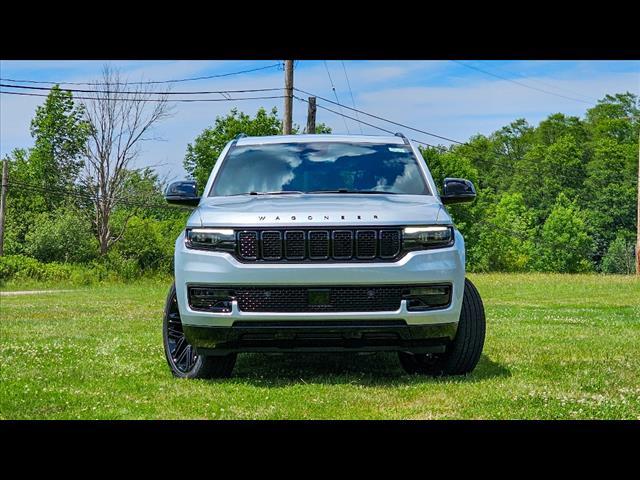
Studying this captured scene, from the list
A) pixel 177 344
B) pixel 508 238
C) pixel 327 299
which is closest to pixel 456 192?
pixel 327 299

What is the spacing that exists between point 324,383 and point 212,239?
1494mm

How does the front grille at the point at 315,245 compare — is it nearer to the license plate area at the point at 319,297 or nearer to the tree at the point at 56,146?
the license plate area at the point at 319,297

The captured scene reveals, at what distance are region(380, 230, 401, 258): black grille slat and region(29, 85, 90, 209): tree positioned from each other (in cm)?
4877

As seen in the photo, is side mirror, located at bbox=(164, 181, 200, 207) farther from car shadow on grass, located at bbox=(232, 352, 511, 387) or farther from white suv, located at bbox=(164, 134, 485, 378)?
car shadow on grass, located at bbox=(232, 352, 511, 387)

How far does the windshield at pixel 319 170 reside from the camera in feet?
24.9

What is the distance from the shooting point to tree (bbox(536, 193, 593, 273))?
2837 inches

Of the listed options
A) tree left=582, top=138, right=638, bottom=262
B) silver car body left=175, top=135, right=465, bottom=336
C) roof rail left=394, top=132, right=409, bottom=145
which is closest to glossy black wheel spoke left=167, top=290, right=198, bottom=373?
silver car body left=175, top=135, right=465, bottom=336

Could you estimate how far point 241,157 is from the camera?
7.95m

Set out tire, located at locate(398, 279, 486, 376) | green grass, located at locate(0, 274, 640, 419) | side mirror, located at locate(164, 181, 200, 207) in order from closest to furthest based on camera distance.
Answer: green grass, located at locate(0, 274, 640, 419) < tire, located at locate(398, 279, 486, 376) < side mirror, located at locate(164, 181, 200, 207)

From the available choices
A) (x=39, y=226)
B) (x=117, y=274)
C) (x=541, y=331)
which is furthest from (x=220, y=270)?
(x=39, y=226)

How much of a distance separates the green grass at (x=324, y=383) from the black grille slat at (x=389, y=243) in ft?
3.50

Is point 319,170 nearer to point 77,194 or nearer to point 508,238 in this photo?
point 77,194
